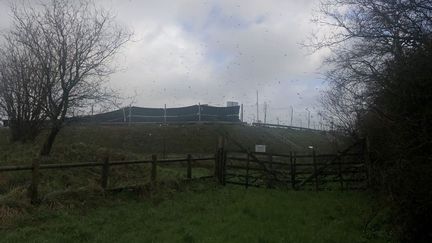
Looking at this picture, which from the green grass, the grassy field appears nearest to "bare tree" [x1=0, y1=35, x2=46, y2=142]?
the grassy field

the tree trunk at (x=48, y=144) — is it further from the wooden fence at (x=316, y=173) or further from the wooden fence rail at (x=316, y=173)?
the wooden fence rail at (x=316, y=173)

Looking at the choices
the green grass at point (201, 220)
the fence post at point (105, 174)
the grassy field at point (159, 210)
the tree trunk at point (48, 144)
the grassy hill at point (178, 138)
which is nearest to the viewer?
the green grass at point (201, 220)

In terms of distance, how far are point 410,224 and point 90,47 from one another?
14.7 meters

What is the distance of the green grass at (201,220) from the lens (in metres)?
10.0

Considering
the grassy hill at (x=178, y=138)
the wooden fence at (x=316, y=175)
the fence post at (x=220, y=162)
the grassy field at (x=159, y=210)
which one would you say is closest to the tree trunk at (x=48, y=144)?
the grassy field at (x=159, y=210)

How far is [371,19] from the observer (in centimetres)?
1330

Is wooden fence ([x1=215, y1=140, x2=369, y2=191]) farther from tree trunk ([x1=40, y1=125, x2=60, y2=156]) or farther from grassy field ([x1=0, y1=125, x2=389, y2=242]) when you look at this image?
tree trunk ([x1=40, y1=125, x2=60, y2=156])

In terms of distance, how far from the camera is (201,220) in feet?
39.5

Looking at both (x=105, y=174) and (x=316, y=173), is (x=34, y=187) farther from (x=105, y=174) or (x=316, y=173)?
(x=316, y=173)

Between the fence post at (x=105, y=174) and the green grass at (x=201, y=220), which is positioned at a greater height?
the fence post at (x=105, y=174)

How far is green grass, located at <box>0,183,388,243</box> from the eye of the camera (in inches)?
395

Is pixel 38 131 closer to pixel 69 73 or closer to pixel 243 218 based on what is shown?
pixel 69 73

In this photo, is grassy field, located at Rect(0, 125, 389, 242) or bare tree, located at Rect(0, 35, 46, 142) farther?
bare tree, located at Rect(0, 35, 46, 142)

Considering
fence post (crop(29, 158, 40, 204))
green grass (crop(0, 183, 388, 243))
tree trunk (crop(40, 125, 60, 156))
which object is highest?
tree trunk (crop(40, 125, 60, 156))
